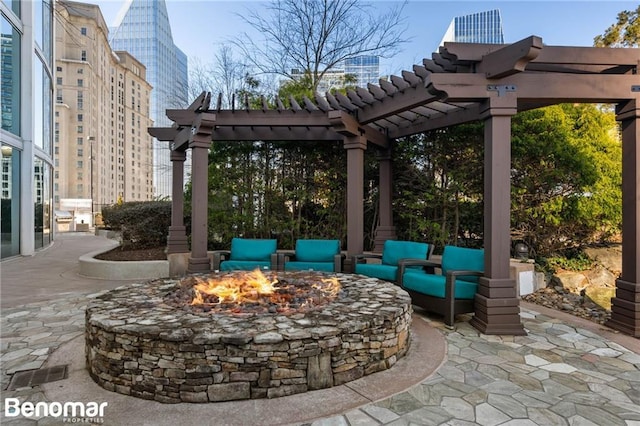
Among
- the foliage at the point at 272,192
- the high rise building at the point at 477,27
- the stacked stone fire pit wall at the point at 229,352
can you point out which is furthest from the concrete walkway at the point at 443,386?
the high rise building at the point at 477,27

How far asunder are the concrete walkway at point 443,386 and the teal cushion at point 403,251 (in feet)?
3.71

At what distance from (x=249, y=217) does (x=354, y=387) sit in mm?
5322

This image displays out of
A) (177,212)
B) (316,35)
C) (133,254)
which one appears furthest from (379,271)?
(316,35)

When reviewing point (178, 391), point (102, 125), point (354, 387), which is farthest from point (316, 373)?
point (102, 125)

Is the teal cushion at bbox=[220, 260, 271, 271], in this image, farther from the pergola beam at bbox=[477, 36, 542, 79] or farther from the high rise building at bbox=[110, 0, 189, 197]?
the pergola beam at bbox=[477, 36, 542, 79]

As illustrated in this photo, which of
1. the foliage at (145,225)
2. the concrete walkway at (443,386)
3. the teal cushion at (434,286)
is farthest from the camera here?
the foliage at (145,225)

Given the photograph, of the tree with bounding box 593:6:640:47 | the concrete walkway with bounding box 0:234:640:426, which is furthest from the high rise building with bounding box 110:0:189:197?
the tree with bounding box 593:6:640:47

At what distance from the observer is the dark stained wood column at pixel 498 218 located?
11.6 feet

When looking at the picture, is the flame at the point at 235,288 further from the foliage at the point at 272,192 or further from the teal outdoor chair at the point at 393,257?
the foliage at the point at 272,192

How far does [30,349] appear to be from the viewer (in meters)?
3.02

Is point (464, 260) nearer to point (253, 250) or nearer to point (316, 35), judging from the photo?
point (253, 250)

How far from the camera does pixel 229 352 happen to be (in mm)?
2090

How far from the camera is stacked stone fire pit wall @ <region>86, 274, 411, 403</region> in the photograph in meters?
2.08

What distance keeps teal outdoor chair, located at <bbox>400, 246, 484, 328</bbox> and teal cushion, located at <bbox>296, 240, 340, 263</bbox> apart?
4.36 feet
